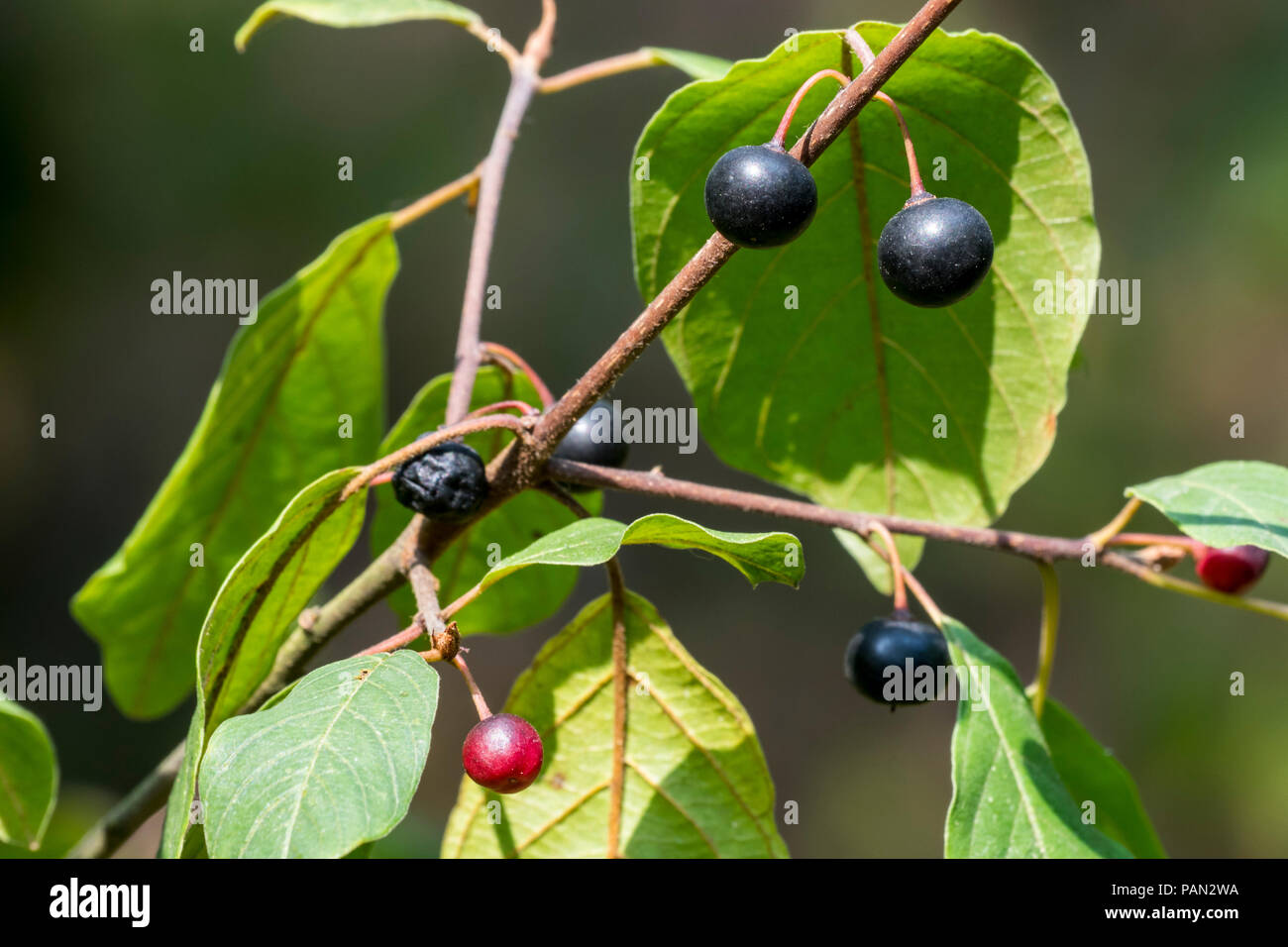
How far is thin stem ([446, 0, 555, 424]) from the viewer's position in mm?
1251

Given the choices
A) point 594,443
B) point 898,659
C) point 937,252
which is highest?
point 937,252

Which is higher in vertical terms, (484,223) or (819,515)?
(484,223)

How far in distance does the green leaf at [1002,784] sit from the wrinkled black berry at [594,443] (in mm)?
418

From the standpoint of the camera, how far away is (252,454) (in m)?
1.56

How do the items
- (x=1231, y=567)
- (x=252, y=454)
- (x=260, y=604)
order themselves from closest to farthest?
(x=260, y=604) < (x=1231, y=567) < (x=252, y=454)

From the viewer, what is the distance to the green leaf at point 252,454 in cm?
148

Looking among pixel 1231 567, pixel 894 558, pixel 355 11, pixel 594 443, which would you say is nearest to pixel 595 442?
pixel 594 443

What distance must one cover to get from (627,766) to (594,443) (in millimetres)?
368

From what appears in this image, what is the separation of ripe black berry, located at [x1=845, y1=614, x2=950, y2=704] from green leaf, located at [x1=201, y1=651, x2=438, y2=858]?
51cm

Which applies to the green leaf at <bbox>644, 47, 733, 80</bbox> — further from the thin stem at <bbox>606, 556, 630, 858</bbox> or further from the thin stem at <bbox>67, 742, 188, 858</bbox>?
the thin stem at <bbox>67, 742, 188, 858</bbox>

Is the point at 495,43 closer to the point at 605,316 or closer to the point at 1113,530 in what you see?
the point at 1113,530

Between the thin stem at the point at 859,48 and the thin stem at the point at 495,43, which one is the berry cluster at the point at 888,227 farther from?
the thin stem at the point at 495,43

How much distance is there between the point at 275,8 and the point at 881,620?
1034 millimetres

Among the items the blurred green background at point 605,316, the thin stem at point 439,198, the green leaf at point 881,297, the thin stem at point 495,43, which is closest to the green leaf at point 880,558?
the green leaf at point 881,297
